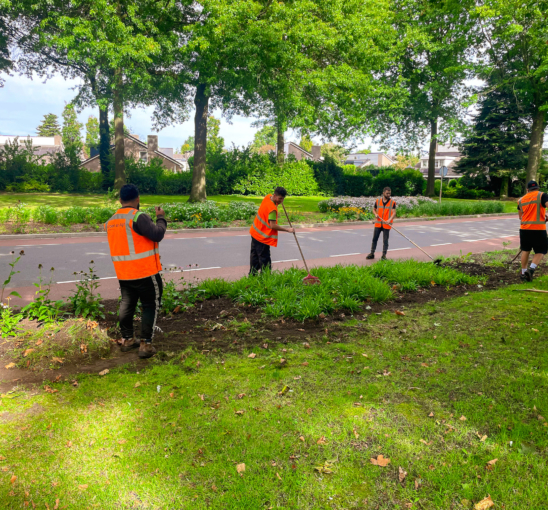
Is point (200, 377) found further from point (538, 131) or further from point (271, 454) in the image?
point (538, 131)

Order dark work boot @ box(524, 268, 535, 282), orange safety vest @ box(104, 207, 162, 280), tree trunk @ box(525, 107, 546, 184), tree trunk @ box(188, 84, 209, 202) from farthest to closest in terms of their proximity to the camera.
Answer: tree trunk @ box(525, 107, 546, 184), tree trunk @ box(188, 84, 209, 202), dark work boot @ box(524, 268, 535, 282), orange safety vest @ box(104, 207, 162, 280)

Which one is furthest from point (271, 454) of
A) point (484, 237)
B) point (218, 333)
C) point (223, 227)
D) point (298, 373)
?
point (484, 237)

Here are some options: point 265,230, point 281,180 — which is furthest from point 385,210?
point 281,180

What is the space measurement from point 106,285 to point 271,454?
5.48 m

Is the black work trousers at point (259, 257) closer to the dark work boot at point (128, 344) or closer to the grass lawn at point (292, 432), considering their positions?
the grass lawn at point (292, 432)

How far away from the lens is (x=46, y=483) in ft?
8.51

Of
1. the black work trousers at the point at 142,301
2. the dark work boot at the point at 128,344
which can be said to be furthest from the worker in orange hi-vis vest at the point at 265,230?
the dark work boot at the point at 128,344

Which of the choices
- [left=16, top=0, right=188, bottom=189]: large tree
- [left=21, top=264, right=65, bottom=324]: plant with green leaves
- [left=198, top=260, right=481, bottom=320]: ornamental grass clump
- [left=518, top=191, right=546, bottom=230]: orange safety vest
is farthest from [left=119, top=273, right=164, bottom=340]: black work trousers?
[left=16, top=0, right=188, bottom=189]: large tree

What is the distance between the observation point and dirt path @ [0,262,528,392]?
4.03 m

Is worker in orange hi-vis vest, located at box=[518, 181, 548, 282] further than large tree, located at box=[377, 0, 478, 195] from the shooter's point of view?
No

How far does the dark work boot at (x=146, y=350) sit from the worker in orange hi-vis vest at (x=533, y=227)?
7116 mm

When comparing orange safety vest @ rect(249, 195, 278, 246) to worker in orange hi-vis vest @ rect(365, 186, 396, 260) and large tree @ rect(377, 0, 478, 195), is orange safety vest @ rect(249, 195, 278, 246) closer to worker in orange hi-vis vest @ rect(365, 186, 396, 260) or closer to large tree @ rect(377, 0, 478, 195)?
worker in orange hi-vis vest @ rect(365, 186, 396, 260)

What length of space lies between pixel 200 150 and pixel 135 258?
65.4ft

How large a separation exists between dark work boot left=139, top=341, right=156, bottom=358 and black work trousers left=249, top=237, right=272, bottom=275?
2.97 m
